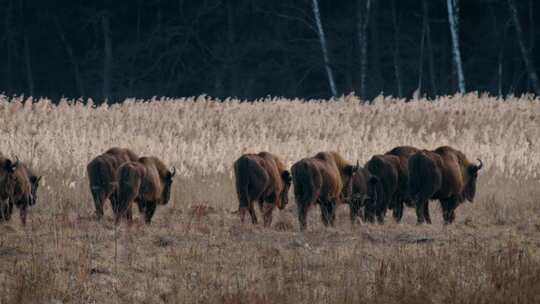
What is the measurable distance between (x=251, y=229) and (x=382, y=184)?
7.09 ft

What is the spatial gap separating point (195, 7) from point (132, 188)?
124ft

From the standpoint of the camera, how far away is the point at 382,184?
51.7 feet

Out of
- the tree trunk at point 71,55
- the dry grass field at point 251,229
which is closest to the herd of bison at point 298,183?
the dry grass field at point 251,229

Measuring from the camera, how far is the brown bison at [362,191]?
1558 cm

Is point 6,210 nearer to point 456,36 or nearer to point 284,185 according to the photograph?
point 284,185

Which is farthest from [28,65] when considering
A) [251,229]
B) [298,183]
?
[251,229]

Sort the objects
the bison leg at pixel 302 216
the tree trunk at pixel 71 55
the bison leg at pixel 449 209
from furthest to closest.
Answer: the tree trunk at pixel 71 55 → the bison leg at pixel 449 209 → the bison leg at pixel 302 216

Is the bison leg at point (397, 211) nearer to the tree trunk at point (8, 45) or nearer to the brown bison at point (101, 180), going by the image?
the brown bison at point (101, 180)

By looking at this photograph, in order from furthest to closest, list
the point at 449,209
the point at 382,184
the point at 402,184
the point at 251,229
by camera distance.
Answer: the point at 449,209
the point at 402,184
the point at 382,184
the point at 251,229

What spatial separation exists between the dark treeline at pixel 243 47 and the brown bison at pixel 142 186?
32.5m

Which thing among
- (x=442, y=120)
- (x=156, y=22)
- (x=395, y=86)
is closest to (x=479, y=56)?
(x=395, y=86)

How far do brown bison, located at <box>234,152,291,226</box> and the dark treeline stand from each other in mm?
32108

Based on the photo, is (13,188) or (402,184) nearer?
(13,188)

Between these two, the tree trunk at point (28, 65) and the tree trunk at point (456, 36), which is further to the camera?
the tree trunk at point (28, 65)
